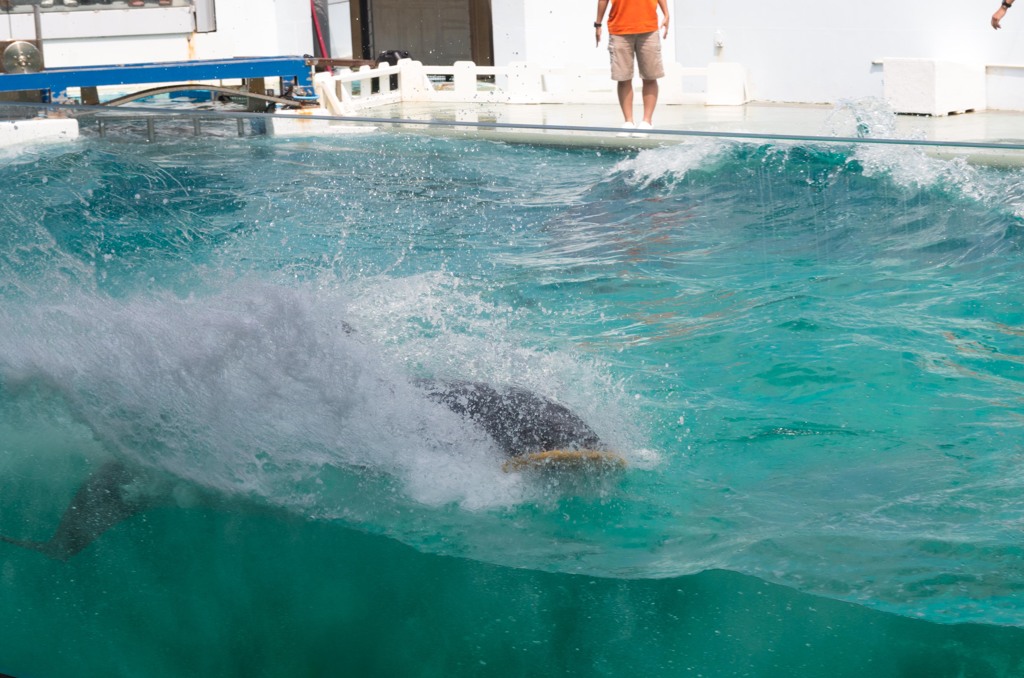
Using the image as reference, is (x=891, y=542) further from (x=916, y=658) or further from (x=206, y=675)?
(x=206, y=675)

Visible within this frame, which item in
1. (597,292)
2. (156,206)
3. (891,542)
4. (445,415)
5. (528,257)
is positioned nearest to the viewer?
(891,542)

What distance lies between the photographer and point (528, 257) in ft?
13.8

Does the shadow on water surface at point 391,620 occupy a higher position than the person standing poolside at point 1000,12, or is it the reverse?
the person standing poolside at point 1000,12

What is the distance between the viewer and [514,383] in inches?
143

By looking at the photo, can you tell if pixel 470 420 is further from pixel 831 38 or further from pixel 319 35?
pixel 319 35

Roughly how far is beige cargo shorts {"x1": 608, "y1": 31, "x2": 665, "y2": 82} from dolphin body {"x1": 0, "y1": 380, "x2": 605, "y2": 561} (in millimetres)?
6121

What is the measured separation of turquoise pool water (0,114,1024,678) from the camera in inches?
99.7

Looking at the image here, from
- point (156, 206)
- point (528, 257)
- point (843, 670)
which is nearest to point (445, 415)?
point (528, 257)

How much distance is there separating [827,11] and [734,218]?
8.40 m

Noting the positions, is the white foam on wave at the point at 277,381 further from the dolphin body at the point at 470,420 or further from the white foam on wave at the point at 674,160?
the white foam on wave at the point at 674,160

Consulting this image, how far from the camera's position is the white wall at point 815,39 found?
33.3 ft

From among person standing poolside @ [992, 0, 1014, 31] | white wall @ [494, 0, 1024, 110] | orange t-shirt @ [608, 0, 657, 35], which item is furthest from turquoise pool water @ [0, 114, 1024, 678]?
white wall @ [494, 0, 1024, 110]

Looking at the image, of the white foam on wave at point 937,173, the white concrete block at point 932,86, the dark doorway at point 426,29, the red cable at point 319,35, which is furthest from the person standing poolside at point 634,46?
the red cable at point 319,35

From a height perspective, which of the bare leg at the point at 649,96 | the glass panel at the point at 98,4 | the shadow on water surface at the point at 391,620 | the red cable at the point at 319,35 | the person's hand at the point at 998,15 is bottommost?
the shadow on water surface at the point at 391,620
